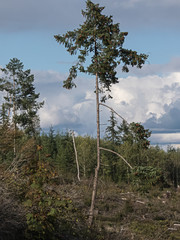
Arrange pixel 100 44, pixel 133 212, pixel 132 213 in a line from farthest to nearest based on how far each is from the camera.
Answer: pixel 133 212, pixel 132 213, pixel 100 44


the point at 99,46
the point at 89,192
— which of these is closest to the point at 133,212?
the point at 89,192

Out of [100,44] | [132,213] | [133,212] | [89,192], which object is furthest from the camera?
[89,192]

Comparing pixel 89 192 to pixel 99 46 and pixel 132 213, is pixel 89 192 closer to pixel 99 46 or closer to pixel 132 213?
pixel 132 213

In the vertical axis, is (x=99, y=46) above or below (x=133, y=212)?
above

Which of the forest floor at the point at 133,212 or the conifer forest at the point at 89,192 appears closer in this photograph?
the conifer forest at the point at 89,192

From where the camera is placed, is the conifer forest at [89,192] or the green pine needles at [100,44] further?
the green pine needles at [100,44]

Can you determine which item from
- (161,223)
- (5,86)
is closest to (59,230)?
(161,223)

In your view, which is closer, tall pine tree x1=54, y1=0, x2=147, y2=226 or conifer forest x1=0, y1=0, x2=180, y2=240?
conifer forest x1=0, y1=0, x2=180, y2=240

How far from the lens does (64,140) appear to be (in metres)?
44.9

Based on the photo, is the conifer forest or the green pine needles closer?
the conifer forest

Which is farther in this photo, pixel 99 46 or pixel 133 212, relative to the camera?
pixel 133 212

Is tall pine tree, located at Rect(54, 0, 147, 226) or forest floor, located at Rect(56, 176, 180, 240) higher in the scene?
tall pine tree, located at Rect(54, 0, 147, 226)

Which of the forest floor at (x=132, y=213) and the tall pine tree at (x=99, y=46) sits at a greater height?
the tall pine tree at (x=99, y=46)

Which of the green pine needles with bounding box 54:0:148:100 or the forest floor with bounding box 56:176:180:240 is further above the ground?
the green pine needles with bounding box 54:0:148:100
